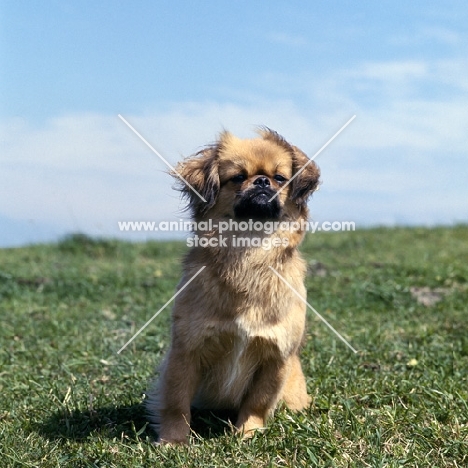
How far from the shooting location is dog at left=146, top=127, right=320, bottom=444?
3838 mm

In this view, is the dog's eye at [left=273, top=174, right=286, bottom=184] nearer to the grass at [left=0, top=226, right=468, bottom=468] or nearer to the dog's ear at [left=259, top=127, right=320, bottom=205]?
the dog's ear at [left=259, top=127, right=320, bottom=205]

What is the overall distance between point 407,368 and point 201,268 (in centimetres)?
209

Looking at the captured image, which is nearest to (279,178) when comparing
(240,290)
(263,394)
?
(240,290)

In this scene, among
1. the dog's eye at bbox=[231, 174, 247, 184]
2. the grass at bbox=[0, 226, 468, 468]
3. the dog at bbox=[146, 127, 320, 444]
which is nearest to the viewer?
the grass at bbox=[0, 226, 468, 468]

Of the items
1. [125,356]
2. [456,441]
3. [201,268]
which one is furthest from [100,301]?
[456,441]

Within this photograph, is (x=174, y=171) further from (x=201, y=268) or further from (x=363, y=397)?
(x=363, y=397)

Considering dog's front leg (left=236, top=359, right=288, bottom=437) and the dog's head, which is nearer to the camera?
the dog's head

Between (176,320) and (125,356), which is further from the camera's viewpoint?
(125,356)

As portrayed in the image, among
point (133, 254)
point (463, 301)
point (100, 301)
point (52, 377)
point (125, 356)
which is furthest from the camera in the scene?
point (133, 254)

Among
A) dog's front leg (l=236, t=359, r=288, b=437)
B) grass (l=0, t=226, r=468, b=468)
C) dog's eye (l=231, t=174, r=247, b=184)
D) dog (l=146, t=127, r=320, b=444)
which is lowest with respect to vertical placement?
grass (l=0, t=226, r=468, b=468)

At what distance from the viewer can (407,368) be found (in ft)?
17.1

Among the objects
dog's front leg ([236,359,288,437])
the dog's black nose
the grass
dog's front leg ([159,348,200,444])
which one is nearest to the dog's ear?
the dog's black nose

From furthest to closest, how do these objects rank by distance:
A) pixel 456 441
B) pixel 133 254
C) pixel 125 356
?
1. pixel 133 254
2. pixel 125 356
3. pixel 456 441

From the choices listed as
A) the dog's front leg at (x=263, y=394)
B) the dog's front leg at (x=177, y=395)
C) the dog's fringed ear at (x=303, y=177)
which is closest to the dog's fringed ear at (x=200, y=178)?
the dog's fringed ear at (x=303, y=177)
